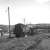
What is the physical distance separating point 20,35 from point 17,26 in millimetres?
3158

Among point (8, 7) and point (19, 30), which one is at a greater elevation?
point (8, 7)

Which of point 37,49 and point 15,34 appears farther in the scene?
point 15,34

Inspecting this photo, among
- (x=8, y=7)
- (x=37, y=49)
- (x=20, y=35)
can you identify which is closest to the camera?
(x=37, y=49)

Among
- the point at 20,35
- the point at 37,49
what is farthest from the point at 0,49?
the point at 20,35

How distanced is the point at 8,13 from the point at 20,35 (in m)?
7.82

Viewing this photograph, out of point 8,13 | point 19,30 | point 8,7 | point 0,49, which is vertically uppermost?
point 8,7

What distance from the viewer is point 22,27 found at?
26.0 m

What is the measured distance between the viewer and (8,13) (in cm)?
2398

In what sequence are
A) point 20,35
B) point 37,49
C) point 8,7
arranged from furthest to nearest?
1. point 20,35
2. point 8,7
3. point 37,49

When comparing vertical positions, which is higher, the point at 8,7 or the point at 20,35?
the point at 8,7

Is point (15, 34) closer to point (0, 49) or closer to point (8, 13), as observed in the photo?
point (8, 13)

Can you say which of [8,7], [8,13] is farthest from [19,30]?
[8,7]

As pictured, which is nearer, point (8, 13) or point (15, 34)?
point (8, 13)

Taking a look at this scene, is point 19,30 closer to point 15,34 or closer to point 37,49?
Answer: point 15,34
